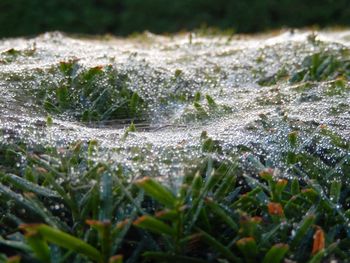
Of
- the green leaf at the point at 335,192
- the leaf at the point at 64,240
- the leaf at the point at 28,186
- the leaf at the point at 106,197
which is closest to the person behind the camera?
the leaf at the point at 64,240

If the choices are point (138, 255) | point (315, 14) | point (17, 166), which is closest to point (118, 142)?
point (17, 166)

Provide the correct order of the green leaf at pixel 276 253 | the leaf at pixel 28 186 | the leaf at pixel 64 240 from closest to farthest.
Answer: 1. the leaf at pixel 64 240
2. the green leaf at pixel 276 253
3. the leaf at pixel 28 186

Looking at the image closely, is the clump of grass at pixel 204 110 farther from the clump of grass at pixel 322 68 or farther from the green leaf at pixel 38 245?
the green leaf at pixel 38 245

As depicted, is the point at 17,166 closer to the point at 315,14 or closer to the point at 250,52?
the point at 250,52

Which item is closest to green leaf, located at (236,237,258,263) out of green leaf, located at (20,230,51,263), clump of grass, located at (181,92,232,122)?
green leaf, located at (20,230,51,263)

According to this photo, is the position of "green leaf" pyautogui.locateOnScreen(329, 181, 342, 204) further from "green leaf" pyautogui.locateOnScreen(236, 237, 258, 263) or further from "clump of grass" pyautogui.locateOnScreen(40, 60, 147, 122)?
"clump of grass" pyautogui.locateOnScreen(40, 60, 147, 122)

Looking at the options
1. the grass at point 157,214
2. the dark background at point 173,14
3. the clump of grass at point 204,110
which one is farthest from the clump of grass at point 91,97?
the dark background at point 173,14

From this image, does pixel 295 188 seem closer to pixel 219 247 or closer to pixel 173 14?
pixel 219 247

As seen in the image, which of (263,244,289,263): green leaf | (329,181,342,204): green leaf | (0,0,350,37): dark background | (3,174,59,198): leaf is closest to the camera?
(263,244,289,263): green leaf

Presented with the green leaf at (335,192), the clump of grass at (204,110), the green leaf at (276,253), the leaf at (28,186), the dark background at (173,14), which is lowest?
the dark background at (173,14)
